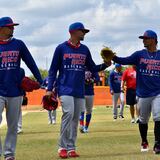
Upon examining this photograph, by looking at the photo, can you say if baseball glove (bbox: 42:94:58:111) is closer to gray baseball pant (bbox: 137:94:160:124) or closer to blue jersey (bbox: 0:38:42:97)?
blue jersey (bbox: 0:38:42:97)

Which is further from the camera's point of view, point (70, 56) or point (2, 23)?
point (70, 56)

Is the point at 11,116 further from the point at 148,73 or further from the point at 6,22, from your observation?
the point at 148,73

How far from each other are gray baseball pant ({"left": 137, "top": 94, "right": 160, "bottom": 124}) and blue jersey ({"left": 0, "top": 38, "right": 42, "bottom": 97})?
97.9 inches

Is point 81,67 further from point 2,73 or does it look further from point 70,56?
point 2,73

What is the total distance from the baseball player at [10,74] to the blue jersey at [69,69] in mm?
986

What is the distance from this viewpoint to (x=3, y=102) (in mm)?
8969

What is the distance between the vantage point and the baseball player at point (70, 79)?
10.0 m

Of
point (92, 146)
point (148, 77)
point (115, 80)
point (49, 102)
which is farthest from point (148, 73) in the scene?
point (115, 80)

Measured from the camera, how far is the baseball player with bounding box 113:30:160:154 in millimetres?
10352

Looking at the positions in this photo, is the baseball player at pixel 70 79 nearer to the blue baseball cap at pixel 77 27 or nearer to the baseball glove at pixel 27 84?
the blue baseball cap at pixel 77 27

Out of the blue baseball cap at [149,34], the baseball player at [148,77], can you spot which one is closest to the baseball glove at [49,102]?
the baseball player at [148,77]

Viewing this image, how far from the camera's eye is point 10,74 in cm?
892

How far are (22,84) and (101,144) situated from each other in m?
3.69

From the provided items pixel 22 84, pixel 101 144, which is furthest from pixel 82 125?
pixel 22 84
